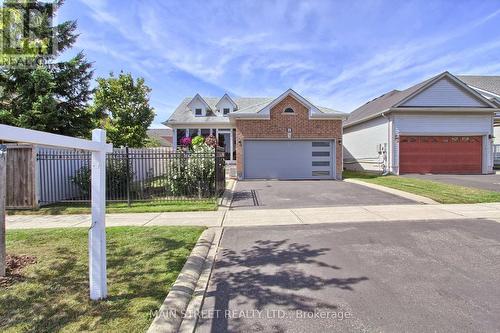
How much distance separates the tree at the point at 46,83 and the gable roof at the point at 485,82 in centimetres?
3458

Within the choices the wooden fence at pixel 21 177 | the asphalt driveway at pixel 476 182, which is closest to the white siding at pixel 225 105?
the asphalt driveway at pixel 476 182

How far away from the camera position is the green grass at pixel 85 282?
9.95ft

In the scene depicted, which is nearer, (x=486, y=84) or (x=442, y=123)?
(x=442, y=123)

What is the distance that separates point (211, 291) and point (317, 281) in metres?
1.38

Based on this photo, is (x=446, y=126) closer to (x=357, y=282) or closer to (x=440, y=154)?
(x=440, y=154)

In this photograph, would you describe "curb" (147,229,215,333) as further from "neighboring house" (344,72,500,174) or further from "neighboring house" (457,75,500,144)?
"neighboring house" (457,75,500,144)

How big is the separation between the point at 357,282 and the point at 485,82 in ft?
125

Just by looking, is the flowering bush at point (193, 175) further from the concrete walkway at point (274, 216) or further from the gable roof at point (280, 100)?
the gable roof at point (280, 100)

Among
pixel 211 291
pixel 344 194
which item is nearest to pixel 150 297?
pixel 211 291

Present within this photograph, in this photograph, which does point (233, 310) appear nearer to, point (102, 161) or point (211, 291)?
point (211, 291)

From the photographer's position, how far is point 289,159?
18.7 metres

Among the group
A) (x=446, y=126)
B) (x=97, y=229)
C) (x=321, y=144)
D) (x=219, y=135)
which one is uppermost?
(x=446, y=126)

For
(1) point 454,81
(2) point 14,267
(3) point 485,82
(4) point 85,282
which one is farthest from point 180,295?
Result: (3) point 485,82

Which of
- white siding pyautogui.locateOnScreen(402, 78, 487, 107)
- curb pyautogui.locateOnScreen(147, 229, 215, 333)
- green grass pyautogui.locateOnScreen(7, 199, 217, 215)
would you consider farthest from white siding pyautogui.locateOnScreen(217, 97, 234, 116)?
curb pyautogui.locateOnScreen(147, 229, 215, 333)
